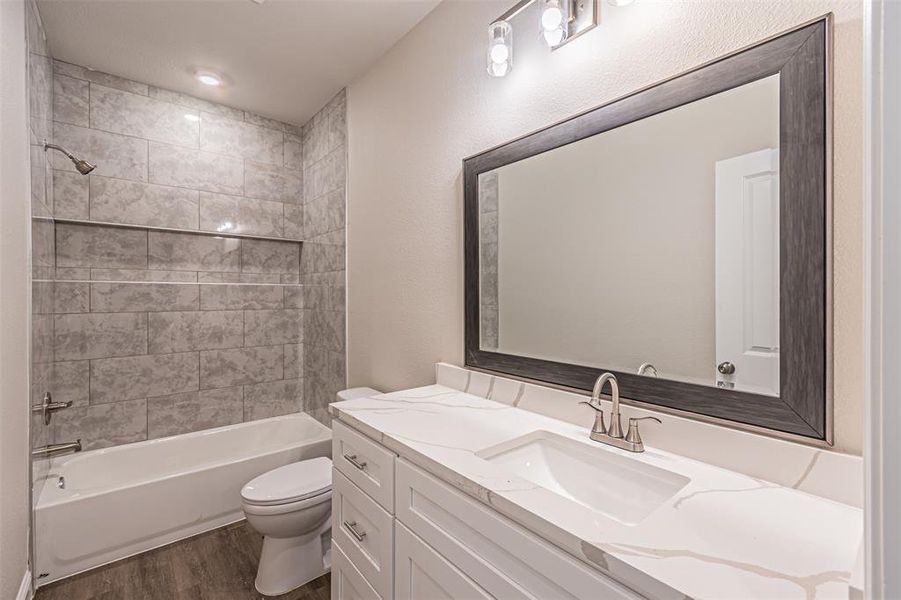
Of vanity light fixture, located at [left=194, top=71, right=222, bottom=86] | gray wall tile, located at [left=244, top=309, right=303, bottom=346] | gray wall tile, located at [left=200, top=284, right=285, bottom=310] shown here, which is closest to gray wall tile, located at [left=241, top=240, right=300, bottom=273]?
gray wall tile, located at [left=200, top=284, right=285, bottom=310]

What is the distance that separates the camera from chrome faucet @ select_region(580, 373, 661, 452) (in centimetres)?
112

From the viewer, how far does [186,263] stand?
9.21 feet

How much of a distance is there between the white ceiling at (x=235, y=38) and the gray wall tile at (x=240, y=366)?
5.68 feet

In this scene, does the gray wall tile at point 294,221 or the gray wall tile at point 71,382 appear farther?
the gray wall tile at point 294,221

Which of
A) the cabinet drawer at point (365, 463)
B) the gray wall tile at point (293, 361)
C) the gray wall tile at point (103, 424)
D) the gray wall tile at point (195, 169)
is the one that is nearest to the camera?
the cabinet drawer at point (365, 463)

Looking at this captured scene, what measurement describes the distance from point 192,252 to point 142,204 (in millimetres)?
389

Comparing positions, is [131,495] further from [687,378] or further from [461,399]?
[687,378]

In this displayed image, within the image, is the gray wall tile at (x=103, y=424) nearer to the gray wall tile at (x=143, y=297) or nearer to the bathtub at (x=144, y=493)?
the bathtub at (x=144, y=493)

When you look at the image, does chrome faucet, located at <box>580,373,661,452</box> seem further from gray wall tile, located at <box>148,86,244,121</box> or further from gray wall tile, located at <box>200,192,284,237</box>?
gray wall tile, located at <box>148,86,244,121</box>

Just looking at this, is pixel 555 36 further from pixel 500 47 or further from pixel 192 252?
pixel 192 252

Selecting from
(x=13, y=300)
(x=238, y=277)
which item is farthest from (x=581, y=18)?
(x=238, y=277)

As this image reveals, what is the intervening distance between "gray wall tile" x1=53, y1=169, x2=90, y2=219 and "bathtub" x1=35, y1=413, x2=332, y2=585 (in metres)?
1.37

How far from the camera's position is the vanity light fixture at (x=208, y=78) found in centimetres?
250

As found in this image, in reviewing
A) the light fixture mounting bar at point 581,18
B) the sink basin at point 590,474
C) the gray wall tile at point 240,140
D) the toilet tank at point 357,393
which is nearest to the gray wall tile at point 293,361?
the toilet tank at point 357,393
